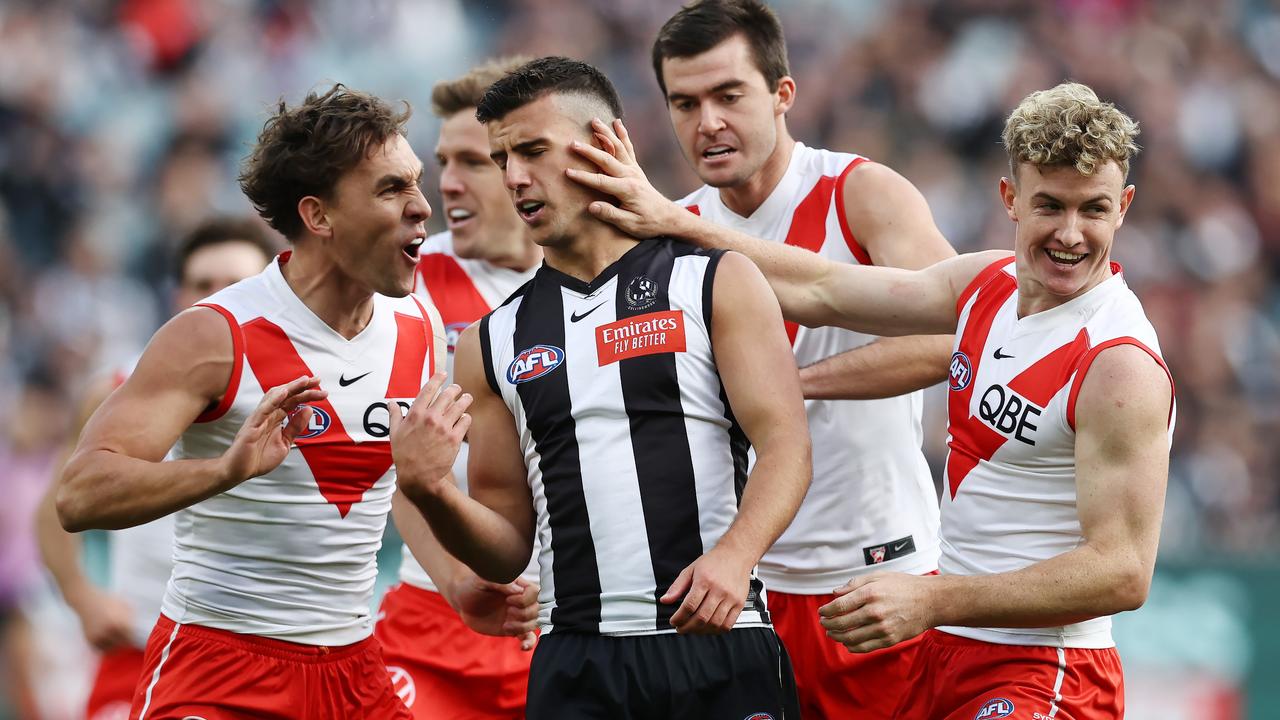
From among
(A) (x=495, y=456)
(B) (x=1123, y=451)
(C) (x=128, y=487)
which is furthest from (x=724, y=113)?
(C) (x=128, y=487)

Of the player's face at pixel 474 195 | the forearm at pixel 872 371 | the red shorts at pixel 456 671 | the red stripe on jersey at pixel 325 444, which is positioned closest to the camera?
the red stripe on jersey at pixel 325 444

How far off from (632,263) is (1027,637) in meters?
1.60

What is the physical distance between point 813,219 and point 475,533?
2051 millimetres

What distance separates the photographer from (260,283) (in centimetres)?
Answer: 500

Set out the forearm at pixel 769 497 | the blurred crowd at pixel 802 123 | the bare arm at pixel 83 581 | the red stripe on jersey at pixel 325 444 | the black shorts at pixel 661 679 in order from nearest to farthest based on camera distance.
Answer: the forearm at pixel 769 497
the black shorts at pixel 661 679
the red stripe on jersey at pixel 325 444
the bare arm at pixel 83 581
the blurred crowd at pixel 802 123

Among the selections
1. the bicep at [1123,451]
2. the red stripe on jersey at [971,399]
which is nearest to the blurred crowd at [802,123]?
the red stripe on jersey at [971,399]

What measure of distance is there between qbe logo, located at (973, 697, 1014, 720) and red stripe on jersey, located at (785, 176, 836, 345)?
174 centimetres

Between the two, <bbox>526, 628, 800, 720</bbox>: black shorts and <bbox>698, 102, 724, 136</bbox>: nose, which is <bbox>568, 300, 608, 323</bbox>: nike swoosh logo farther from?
<bbox>698, 102, 724, 136</bbox>: nose

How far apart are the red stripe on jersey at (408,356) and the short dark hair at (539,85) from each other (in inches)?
37.3

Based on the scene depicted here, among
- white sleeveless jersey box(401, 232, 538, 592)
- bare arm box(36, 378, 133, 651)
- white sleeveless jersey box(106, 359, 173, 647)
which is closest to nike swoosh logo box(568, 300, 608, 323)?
white sleeveless jersey box(401, 232, 538, 592)

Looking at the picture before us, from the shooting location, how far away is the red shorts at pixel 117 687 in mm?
6852

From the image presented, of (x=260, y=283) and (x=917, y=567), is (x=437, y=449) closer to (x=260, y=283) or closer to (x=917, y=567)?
(x=260, y=283)

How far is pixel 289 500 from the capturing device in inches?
190

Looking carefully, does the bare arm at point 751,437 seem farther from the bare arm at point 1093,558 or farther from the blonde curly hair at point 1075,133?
the blonde curly hair at point 1075,133
